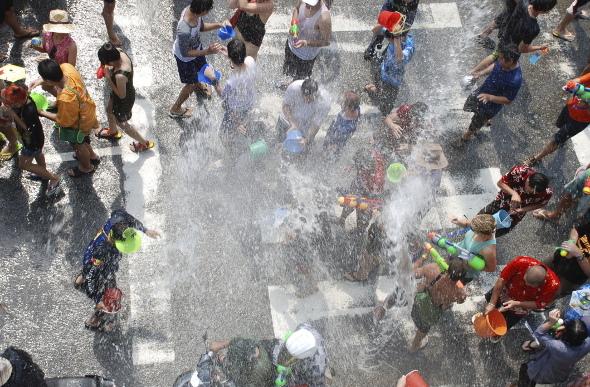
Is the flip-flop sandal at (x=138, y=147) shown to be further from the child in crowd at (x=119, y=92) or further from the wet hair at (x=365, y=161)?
the wet hair at (x=365, y=161)

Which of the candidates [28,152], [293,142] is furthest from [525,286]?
[28,152]

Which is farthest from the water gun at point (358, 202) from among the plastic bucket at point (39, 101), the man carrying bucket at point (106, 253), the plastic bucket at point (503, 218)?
the plastic bucket at point (39, 101)

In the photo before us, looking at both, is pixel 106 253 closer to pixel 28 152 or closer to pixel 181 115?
pixel 28 152

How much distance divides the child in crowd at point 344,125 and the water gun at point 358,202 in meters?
0.97

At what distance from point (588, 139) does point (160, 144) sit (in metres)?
6.39

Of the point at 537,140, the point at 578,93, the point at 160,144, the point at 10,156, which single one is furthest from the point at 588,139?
the point at 10,156

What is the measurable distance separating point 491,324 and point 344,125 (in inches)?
110

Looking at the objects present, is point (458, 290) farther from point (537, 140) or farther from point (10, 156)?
point (10, 156)

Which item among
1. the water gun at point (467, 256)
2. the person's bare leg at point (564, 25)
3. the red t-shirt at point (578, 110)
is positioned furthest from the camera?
the person's bare leg at point (564, 25)

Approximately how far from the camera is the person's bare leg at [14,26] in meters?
6.90

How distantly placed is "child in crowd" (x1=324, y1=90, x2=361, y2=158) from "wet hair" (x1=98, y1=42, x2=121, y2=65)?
8.63 feet

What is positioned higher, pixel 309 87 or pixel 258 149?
pixel 309 87

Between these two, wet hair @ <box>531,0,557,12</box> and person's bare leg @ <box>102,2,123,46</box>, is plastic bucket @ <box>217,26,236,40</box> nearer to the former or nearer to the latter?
person's bare leg @ <box>102,2,123,46</box>

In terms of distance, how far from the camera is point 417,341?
5309mm
